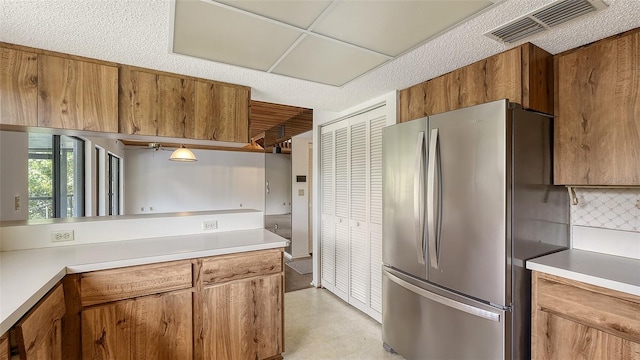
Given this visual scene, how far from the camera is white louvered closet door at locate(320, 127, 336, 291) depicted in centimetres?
355

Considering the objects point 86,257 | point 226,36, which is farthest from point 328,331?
point 226,36

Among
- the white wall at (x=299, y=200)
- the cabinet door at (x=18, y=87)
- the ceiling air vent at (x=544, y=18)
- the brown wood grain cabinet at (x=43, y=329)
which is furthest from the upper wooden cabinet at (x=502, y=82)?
the white wall at (x=299, y=200)

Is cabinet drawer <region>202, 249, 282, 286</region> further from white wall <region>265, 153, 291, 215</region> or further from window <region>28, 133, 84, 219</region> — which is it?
white wall <region>265, 153, 291, 215</region>

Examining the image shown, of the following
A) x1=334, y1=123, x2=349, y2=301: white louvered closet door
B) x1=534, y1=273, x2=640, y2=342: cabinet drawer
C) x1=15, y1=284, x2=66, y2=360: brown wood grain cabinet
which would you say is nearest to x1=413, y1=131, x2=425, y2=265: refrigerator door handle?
x1=534, y1=273, x2=640, y2=342: cabinet drawer

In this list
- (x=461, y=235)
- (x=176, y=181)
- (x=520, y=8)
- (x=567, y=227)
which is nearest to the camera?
(x=520, y=8)

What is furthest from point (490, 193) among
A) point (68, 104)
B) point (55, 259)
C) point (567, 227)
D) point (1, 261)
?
point (1, 261)

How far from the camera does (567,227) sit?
199 cm

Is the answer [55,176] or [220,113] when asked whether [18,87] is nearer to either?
[220,113]

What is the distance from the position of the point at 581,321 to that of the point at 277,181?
6358mm

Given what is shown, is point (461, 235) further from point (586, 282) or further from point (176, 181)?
point (176, 181)

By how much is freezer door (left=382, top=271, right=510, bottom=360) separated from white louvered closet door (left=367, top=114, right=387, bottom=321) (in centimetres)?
45

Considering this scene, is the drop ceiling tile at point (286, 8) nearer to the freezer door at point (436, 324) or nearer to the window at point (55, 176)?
the freezer door at point (436, 324)

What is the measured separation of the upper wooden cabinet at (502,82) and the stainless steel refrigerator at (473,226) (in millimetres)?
149

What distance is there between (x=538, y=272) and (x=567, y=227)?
610mm
